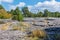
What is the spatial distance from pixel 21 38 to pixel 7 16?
51.1 m

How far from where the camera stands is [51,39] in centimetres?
1867

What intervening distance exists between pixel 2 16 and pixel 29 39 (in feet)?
168

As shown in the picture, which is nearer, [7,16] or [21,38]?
[21,38]

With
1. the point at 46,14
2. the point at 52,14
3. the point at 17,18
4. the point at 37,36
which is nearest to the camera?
the point at 37,36

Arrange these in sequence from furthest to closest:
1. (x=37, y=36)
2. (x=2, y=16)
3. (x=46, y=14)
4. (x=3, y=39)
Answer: (x=46, y=14) → (x=2, y=16) → (x=37, y=36) → (x=3, y=39)

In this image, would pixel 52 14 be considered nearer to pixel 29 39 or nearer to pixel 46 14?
pixel 46 14

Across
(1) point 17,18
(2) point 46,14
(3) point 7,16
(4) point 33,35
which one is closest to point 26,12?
(2) point 46,14

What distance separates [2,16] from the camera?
68312mm

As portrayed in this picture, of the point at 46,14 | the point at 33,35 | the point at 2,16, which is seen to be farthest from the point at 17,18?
the point at 33,35

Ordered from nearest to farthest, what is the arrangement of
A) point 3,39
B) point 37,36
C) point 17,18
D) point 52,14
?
point 3,39 < point 37,36 < point 17,18 < point 52,14

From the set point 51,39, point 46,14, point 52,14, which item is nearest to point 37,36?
point 51,39

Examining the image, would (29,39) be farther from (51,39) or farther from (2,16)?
(2,16)

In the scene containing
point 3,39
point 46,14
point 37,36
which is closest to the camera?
point 3,39

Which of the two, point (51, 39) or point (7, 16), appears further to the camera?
point (7, 16)
